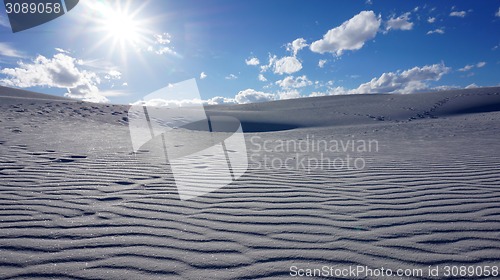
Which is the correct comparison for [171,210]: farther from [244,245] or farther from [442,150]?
[442,150]

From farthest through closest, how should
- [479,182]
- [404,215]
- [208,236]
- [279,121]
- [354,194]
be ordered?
[279,121], [479,182], [354,194], [404,215], [208,236]

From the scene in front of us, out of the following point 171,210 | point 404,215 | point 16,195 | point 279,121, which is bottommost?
point 404,215

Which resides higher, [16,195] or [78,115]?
[78,115]

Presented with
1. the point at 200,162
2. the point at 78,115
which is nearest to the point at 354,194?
the point at 200,162

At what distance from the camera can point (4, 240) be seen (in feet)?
7.82

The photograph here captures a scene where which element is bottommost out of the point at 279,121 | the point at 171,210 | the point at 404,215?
the point at 404,215

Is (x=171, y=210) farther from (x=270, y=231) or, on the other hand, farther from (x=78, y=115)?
(x=78, y=115)

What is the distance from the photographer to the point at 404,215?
9.94ft

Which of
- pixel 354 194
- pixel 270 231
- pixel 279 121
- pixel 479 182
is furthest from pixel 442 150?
pixel 279 121

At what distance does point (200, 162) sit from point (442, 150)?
574cm

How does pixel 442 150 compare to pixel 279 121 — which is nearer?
pixel 442 150

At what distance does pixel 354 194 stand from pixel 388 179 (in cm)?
104

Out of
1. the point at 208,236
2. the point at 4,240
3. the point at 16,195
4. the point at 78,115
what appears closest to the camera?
the point at 4,240

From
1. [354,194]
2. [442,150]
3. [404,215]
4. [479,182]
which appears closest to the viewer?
[404,215]
